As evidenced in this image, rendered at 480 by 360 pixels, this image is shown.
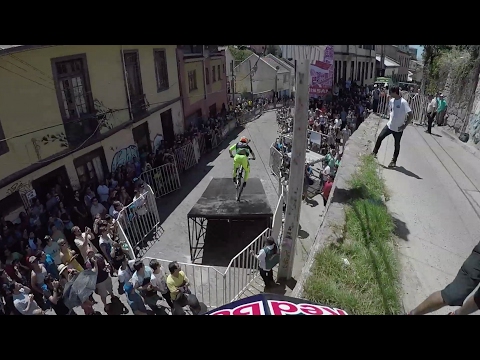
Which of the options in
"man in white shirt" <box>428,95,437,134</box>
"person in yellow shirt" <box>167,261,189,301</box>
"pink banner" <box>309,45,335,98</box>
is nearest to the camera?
"person in yellow shirt" <box>167,261,189,301</box>

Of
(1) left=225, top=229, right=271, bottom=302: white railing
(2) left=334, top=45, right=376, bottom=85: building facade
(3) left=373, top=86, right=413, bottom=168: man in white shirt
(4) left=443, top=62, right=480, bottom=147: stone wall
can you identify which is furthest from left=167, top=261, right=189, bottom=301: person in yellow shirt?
(2) left=334, top=45, right=376, bottom=85: building facade

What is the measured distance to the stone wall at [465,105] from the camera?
9.77m

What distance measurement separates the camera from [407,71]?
43.3 m

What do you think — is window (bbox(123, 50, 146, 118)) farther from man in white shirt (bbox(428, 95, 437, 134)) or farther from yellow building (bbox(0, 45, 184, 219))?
man in white shirt (bbox(428, 95, 437, 134))

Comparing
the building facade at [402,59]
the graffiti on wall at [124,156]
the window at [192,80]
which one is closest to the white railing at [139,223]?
the graffiti on wall at [124,156]

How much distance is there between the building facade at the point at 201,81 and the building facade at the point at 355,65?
754cm

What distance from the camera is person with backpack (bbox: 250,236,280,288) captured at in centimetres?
684

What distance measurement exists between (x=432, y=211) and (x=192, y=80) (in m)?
15.5

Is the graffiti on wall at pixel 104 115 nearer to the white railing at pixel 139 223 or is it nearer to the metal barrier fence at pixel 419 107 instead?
the white railing at pixel 139 223

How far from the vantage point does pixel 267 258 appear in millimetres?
6855

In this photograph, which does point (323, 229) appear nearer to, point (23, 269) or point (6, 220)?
point (23, 269)

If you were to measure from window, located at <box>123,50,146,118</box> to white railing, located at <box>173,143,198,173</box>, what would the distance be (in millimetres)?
2167

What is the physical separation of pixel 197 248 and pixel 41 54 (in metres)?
6.29

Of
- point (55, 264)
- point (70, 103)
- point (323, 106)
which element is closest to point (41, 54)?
point (70, 103)
